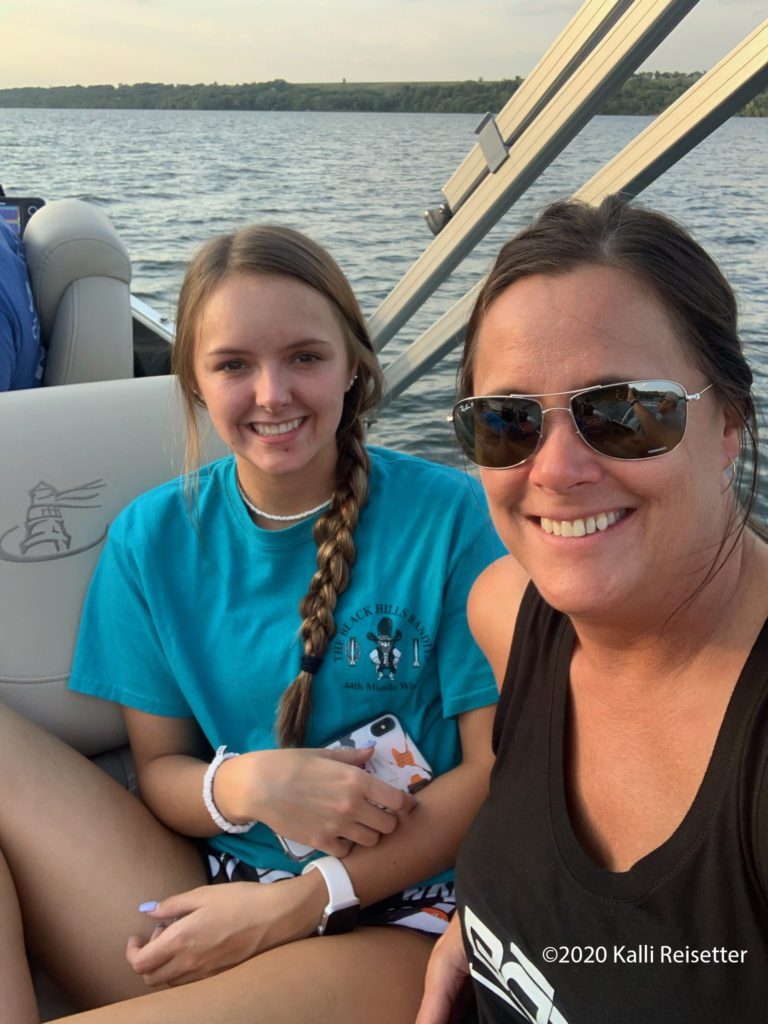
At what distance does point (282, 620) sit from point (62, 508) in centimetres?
63

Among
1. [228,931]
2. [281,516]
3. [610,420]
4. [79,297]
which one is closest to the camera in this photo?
[610,420]

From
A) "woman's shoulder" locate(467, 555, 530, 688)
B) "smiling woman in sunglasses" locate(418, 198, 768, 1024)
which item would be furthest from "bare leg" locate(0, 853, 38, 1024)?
"woman's shoulder" locate(467, 555, 530, 688)

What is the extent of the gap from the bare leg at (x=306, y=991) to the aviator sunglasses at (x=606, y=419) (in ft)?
2.63

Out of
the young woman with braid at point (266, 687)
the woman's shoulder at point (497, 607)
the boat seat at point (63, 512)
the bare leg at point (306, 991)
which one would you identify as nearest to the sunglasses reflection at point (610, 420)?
the woman's shoulder at point (497, 607)

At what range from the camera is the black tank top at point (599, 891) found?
91 cm

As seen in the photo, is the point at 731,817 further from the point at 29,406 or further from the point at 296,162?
the point at 296,162

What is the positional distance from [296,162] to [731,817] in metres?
17.2

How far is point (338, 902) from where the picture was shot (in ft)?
4.84

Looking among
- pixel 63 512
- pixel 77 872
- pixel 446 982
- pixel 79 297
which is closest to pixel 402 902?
pixel 446 982

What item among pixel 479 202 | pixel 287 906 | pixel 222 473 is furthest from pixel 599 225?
pixel 479 202

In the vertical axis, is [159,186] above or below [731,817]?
above

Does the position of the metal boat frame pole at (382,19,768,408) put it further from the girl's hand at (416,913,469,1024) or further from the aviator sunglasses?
the girl's hand at (416,913,469,1024)

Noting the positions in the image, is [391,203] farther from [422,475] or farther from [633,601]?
[633,601]

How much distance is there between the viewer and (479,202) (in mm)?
2238
